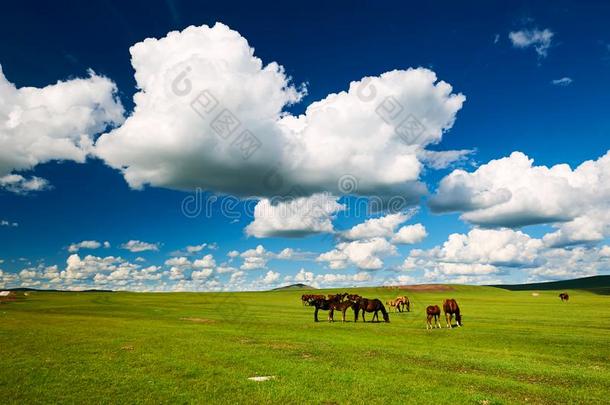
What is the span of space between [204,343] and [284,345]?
4.93 meters

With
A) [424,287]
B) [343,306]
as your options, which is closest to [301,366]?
[343,306]

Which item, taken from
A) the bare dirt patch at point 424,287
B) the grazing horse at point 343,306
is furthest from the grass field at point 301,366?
the bare dirt patch at point 424,287

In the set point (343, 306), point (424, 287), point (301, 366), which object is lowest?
point (424, 287)

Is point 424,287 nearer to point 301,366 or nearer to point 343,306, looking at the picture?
point 343,306

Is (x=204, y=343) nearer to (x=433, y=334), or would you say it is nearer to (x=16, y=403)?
(x=16, y=403)

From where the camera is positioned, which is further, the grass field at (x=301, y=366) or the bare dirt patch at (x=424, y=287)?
the bare dirt patch at (x=424, y=287)

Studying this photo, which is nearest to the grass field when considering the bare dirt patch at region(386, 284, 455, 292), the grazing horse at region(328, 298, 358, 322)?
the grazing horse at region(328, 298, 358, 322)

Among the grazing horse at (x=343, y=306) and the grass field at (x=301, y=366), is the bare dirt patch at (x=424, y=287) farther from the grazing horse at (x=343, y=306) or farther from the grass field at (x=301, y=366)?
the grass field at (x=301, y=366)

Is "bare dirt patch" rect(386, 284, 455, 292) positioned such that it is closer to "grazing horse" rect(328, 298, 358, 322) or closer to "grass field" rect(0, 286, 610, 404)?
"grazing horse" rect(328, 298, 358, 322)

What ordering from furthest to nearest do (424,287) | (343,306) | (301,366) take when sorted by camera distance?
(424,287), (343,306), (301,366)

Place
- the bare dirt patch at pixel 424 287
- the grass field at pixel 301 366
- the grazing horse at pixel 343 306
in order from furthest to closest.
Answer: the bare dirt patch at pixel 424 287
the grazing horse at pixel 343 306
the grass field at pixel 301 366

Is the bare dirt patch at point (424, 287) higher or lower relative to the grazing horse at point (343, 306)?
lower

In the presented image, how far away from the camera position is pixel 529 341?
27.8 meters

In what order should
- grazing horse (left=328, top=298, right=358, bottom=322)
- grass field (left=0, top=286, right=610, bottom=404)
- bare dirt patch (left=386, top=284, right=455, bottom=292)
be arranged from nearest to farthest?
grass field (left=0, top=286, right=610, bottom=404), grazing horse (left=328, top=298, right=358, bottom=322), bare dirt patch (left=386, top=284, right=455, bottom=292)
